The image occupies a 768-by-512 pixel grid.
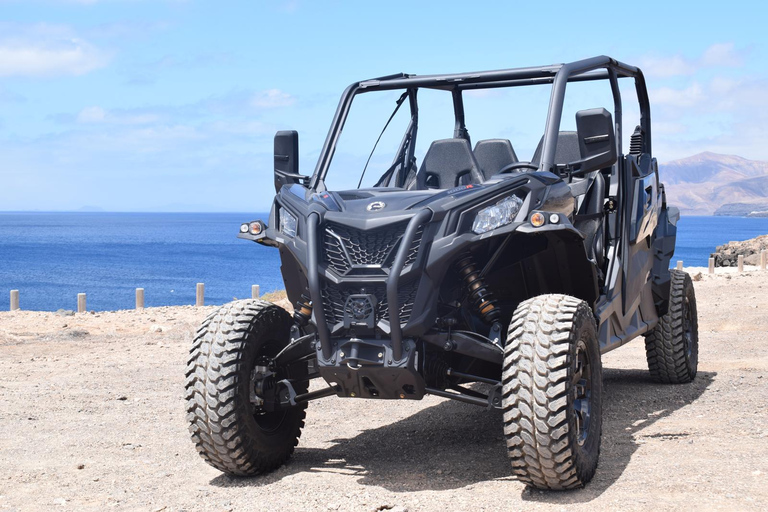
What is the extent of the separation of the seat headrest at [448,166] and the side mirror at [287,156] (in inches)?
38.1

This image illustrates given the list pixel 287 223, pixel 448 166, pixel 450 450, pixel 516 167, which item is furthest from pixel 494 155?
pixel 450 450

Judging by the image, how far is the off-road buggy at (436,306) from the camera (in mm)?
5480

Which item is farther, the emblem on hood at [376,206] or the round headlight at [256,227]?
the round headlight at [256,227]

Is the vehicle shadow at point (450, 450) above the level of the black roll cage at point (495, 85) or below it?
below

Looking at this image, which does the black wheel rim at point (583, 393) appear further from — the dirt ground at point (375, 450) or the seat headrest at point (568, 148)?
the seat headrest at point (568, 148)

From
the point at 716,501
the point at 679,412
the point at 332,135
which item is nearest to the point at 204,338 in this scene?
the point at 332,135

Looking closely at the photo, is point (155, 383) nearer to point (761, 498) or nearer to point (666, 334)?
point (666, 334)

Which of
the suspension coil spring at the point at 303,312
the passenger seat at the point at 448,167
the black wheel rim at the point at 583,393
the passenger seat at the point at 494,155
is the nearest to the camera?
the black wheel rim at the point at 583,393

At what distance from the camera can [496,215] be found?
572 centimetres

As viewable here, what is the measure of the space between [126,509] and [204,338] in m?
1.19

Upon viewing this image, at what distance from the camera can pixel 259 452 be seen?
6293 millimetres

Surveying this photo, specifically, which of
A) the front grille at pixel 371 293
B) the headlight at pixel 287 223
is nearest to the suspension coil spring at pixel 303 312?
the headlight at pixel 287 223

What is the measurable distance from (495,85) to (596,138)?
1.94 m

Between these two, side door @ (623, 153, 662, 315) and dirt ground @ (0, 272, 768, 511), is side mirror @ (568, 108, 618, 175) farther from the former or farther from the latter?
dirt ground @ (0, 272, 768, 511)
